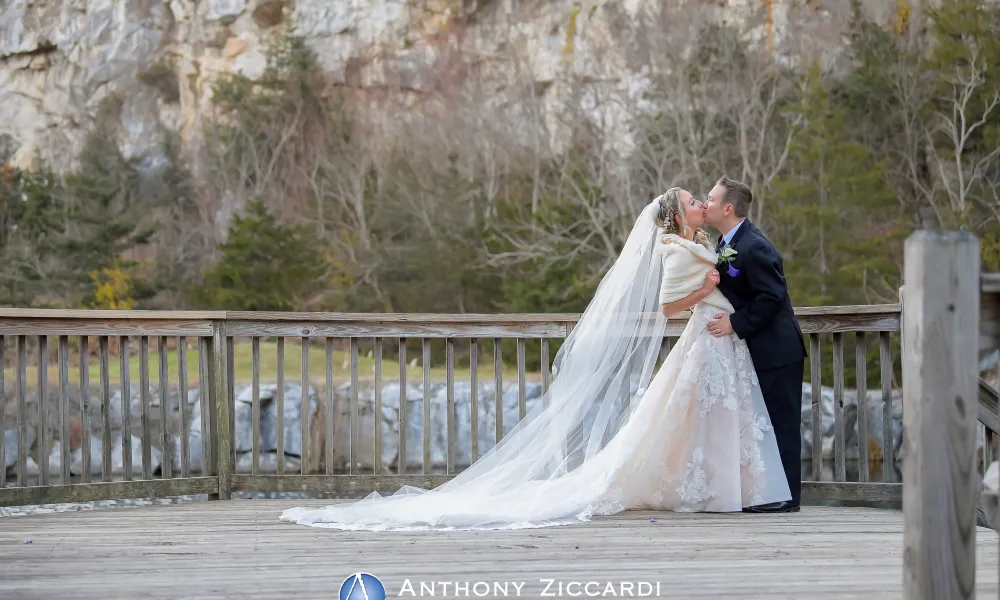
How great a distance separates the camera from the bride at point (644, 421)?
4.92m

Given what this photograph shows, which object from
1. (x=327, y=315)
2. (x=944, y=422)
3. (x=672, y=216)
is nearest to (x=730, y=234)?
(x=672, y=216)

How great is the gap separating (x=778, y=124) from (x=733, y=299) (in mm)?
15143

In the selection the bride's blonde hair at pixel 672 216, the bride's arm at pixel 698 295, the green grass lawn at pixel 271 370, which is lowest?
the green grass lawn at pixel 271 370

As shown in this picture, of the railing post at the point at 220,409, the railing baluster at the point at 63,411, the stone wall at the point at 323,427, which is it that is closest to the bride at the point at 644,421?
the railing post at the point at 220,409

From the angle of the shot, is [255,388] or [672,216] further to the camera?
[255,388]

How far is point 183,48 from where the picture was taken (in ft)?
99.8

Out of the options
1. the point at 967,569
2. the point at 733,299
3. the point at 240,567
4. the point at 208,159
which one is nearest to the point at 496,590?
the point at 240,567

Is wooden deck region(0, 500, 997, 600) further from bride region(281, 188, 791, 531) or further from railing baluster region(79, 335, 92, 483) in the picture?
railing baluster region(79, 335, 92, 483)

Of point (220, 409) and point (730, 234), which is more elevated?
point (730, 234)

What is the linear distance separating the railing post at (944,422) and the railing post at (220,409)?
387 cm

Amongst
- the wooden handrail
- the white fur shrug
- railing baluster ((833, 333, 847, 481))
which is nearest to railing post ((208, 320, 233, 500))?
the wooden handrail

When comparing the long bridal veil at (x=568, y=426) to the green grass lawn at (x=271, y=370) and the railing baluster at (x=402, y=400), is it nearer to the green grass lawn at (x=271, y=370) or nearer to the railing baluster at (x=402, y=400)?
the railing baluster at (x=402, y=400)

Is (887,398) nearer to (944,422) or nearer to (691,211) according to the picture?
(691,211)

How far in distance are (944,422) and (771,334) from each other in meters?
2.58
